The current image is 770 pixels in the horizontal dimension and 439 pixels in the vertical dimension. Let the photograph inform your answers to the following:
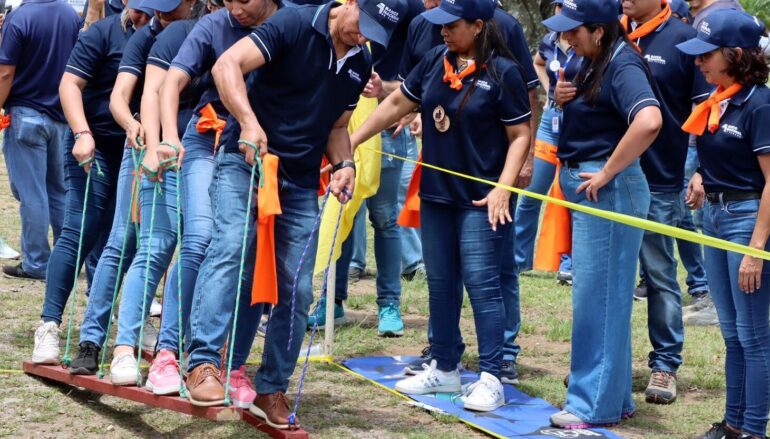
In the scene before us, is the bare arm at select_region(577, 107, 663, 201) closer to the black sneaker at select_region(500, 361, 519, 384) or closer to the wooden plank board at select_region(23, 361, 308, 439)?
the black sneaker at select_region(500, 361, 519, 384)

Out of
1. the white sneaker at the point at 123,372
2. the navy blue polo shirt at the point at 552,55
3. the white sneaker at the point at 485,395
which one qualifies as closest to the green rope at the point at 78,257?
the white sneaker at the point at 123,372

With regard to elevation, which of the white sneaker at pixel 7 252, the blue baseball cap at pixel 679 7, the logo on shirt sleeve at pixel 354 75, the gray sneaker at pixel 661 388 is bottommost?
the gray sneaker at pixel 661 388

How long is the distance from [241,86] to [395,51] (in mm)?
3034

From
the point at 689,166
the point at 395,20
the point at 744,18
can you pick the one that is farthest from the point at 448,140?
the point at 689,166

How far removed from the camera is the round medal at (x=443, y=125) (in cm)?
583

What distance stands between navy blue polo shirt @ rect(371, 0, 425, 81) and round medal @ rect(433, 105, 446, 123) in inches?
66.3

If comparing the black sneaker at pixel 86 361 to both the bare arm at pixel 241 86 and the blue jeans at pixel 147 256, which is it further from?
the bare arm at pixel 241 86

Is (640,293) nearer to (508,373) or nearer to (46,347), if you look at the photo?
(508,373)

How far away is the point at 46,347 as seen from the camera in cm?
593

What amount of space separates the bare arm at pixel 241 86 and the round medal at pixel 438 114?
1.29m

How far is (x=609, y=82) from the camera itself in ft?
17.5

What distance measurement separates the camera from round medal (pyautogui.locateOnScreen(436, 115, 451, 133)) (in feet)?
19.1

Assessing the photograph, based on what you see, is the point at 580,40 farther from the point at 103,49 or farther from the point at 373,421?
the point at 103,49

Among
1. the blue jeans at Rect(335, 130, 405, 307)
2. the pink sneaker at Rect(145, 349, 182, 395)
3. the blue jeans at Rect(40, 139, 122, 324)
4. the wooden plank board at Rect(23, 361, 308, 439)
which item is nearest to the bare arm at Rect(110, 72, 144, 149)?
the blue jeans at Rect(40, 139, 122, 324)
